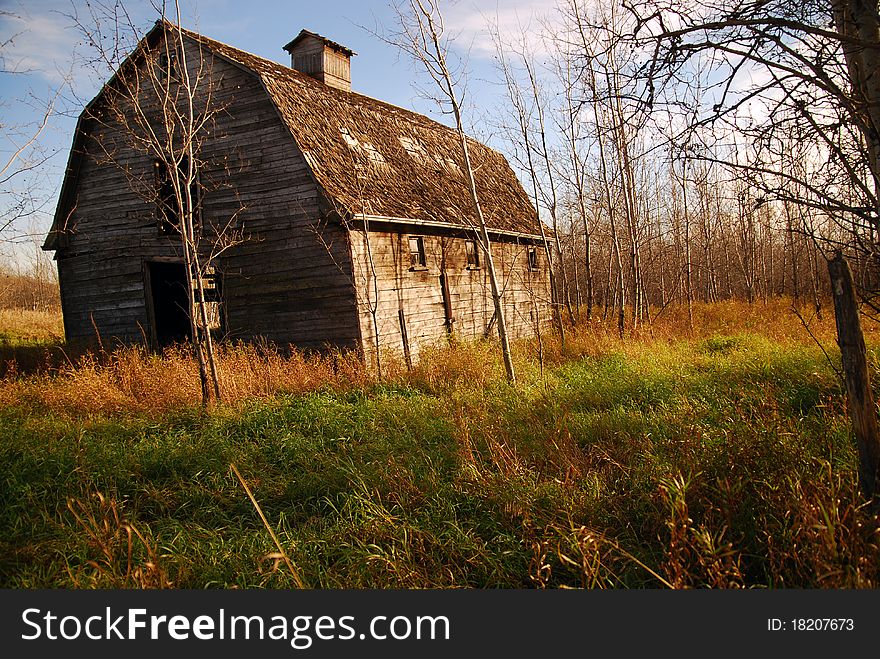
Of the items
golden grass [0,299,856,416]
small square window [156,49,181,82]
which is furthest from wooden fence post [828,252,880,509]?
small square window [156,49,181,82]

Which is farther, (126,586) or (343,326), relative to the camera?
(343,326)

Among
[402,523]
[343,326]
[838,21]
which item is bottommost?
[402,523]

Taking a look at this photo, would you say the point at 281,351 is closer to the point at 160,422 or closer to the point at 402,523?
the point at 160,422

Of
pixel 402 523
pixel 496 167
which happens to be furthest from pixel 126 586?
pixel 496 167

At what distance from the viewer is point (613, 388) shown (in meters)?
7.39

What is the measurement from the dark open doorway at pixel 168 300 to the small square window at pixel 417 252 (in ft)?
19.2

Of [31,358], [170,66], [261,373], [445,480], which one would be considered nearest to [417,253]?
[261,373]

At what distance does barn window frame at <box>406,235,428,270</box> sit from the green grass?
5734 millimetres

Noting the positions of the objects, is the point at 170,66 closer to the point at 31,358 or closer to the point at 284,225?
the point at 284,225

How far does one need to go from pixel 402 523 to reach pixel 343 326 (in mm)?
7302

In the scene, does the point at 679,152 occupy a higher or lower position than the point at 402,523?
higher

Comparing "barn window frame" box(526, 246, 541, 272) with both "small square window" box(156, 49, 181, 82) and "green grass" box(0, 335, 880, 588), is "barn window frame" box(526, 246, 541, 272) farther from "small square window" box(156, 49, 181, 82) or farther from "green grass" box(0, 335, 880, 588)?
"small square window" box(156, 49, 181, 82)

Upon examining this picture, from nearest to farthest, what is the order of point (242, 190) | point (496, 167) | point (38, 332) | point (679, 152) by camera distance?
point (679, 152) → point (242, 190) → point (496, 167) → point (38, 332)

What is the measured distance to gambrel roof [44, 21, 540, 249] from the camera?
1117 centimetres
